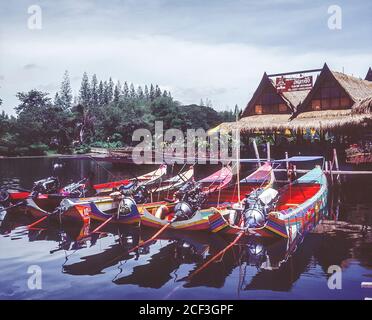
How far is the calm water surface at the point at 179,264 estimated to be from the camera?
6.07 metres

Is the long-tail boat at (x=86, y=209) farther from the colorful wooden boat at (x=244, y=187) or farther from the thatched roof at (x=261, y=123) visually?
the thatched roof at (x=261, y=123)

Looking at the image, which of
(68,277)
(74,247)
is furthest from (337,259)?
(74,247)

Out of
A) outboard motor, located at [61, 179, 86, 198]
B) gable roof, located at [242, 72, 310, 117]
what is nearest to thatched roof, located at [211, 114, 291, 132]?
gable roof, located at [242, 72, 310, 117]

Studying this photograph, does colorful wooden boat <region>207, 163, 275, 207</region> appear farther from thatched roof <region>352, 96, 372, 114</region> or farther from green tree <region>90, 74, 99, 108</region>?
green tree <region>90, 74, 99, 108</region>

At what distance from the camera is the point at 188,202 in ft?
31.3

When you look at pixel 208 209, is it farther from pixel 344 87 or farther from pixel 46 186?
pixel 344 87

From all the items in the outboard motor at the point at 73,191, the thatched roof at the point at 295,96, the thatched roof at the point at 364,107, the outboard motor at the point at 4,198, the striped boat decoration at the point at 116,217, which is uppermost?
the thatched roof at the point at 295,96

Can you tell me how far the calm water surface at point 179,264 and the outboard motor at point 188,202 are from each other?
1.51 ft

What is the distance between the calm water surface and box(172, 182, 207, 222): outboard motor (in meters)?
0.46

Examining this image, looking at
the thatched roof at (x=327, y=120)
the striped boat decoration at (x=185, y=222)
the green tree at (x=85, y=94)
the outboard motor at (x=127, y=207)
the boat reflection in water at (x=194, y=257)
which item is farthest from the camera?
the green tree at (x=85, y=94)

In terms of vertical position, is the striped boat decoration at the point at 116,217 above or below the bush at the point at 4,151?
below

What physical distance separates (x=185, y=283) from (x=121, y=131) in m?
30.7

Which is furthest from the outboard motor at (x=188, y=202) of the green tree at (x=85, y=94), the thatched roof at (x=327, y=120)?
the green tree at (x=85, y=94)
